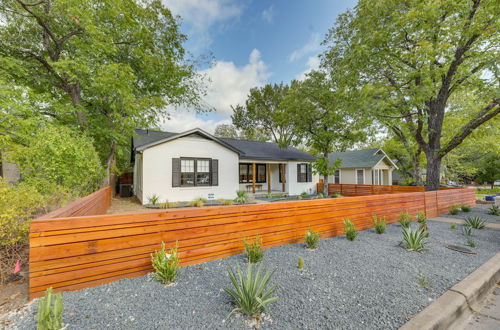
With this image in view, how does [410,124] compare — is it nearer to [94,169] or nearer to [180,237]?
[180,237]

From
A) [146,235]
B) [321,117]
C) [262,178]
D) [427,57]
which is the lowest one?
[146,235]

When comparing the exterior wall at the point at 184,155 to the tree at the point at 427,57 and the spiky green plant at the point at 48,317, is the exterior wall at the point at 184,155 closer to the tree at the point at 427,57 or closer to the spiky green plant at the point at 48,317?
the tree at the point at 427,57

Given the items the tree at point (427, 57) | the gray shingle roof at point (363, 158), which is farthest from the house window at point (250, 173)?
the gray shingle roof at point (363, 158)

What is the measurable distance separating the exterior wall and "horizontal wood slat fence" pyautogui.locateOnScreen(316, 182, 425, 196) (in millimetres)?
8192

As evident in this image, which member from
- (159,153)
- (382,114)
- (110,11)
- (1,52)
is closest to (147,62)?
(110,11)

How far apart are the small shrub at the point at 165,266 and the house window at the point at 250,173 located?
41.2 feet

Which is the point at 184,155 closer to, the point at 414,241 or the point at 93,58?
the point at 93,58

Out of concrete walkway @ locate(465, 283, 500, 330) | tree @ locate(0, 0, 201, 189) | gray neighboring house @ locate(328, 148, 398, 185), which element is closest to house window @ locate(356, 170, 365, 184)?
gray neighboring house @ locate(328, 148, 398, 185)

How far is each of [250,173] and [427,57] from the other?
1155 centimetres

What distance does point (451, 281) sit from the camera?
2764 millimetres

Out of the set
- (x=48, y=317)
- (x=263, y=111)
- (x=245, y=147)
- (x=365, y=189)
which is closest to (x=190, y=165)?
(x=245, y=147)

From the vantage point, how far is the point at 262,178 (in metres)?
15.9

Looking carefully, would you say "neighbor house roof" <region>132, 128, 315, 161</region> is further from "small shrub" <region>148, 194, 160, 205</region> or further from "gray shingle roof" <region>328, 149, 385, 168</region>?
"gray shingle roof" <region>328, 149, 385, 168</region>

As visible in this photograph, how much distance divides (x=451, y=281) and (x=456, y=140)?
8.96m
